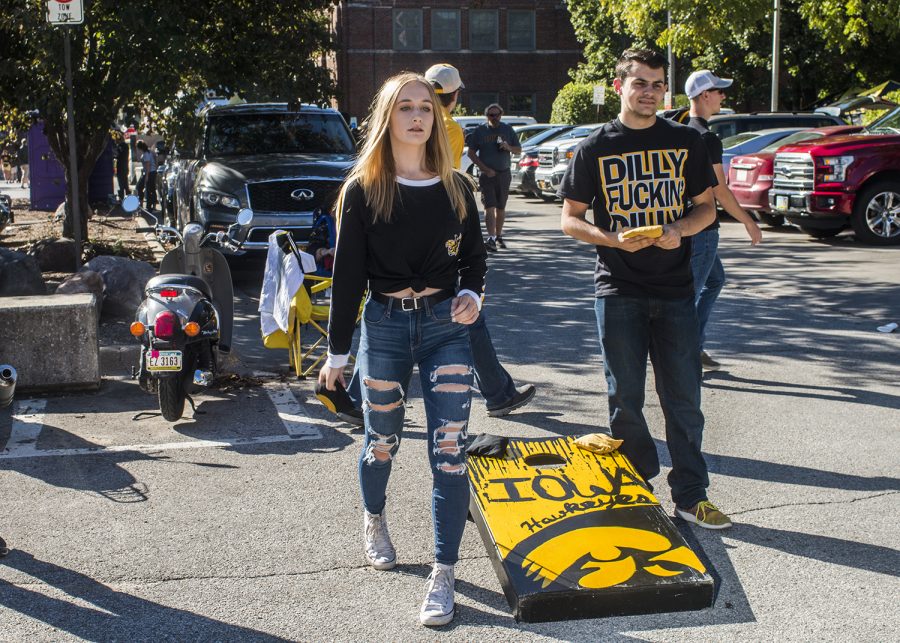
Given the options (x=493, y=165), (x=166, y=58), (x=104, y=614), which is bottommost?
(x=104, y=614)

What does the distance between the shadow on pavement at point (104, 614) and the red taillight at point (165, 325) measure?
2.22 metres

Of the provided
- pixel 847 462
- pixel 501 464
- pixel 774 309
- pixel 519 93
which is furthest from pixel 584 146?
pixel 519 93

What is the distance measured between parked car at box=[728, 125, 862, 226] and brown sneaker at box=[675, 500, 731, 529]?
12005 mm

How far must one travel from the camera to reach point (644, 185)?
15.9 feet

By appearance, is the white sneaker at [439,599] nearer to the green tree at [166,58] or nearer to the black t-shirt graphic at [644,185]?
the black t-shirt graphic at [644,185]

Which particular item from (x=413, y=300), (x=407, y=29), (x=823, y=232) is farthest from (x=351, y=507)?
(x=407, y=29)

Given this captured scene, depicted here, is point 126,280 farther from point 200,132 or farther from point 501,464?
point 501,464

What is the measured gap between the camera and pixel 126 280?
9.97m

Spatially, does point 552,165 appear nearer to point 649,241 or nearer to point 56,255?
point 56,255

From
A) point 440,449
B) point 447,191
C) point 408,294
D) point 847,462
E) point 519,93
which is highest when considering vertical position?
point 519,93

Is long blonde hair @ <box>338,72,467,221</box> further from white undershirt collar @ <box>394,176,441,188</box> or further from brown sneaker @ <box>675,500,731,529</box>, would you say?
brown sneaker @ <box>675,500,731,529</box>

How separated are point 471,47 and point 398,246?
49560 millimetres

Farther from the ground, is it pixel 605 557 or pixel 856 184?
pixel 856 184

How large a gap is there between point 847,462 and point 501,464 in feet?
6.47
